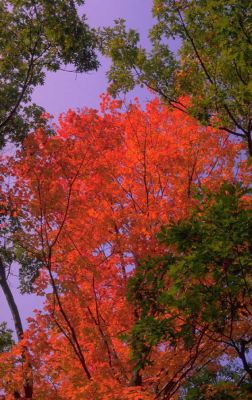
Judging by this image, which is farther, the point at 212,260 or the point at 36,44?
the point at 36,44

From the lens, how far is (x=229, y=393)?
4977mm

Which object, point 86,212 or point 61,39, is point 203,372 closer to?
point 86,212

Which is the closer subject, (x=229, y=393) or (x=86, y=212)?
(x=229, y=393)

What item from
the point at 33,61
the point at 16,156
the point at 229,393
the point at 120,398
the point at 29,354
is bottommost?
the point at 229,393

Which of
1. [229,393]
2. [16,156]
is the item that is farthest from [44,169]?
[229,393]

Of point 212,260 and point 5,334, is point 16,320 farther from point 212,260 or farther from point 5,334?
point 212,260

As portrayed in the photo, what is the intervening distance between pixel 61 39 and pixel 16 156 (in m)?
3.74

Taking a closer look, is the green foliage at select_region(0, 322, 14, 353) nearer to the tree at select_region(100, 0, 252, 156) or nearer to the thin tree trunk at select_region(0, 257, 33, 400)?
the thin tree trunk at select_region(0, 257, 33, 400)

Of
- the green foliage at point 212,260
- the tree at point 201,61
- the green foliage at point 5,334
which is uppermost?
the tree at point 201,61

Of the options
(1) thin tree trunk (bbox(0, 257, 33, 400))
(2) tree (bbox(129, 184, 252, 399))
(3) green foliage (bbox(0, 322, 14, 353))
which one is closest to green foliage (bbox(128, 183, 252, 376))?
(2) tree (bbox(129, 184, 252, 399))

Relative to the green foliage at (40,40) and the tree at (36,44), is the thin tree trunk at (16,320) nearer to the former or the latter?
the tree at (36,44)

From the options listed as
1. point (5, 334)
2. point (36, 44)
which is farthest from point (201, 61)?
point (5, 334)

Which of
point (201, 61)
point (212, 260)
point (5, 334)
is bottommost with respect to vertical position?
point (212, 260)

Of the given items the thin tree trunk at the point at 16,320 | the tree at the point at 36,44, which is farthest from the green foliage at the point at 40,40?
the thin tree trunk at the point at 16,320
